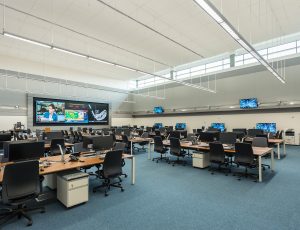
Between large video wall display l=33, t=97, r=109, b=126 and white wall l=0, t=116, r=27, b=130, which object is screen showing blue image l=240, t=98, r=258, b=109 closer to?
large video wall display l=33, t=97, r=109, b=126

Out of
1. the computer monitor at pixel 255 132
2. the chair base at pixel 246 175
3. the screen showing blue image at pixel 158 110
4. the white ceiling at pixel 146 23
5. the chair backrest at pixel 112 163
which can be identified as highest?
the white ceiling at pixel 146 23

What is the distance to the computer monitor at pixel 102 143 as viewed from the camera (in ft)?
13.6

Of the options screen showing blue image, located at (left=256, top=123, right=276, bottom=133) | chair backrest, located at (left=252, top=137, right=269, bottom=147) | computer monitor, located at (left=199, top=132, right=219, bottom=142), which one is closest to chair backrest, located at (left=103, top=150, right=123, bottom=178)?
computer monitor, located at (left=199, top=132, right=219, bottom=142)

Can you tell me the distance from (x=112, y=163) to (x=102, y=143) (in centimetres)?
75

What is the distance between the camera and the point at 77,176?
315cm

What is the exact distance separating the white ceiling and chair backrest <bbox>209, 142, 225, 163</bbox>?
3.94 m

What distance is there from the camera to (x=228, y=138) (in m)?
5.66

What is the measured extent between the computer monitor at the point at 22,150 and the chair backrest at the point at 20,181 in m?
0.79

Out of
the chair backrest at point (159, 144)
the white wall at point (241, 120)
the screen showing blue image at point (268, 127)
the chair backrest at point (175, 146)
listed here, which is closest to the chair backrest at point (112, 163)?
the chair backrest at point (175, 146)

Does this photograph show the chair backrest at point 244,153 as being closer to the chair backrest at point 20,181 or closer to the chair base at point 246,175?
the chair base at point 246,175

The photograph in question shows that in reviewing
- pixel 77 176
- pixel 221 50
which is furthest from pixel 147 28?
pixel 77 176

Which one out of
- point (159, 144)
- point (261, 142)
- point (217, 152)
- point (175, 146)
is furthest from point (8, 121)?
point (261, 142)

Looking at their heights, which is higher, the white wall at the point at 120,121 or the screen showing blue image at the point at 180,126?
the white wall at the point at 120,121

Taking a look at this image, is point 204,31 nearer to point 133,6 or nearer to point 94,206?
point 133,6
